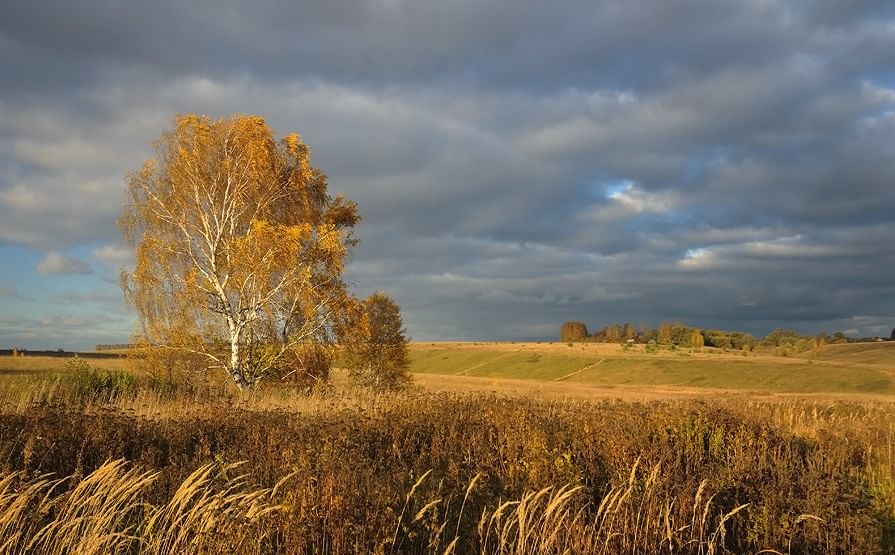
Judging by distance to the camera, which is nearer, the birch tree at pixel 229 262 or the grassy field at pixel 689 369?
the birch tree at pixel 229 262

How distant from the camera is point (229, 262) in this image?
21.6m

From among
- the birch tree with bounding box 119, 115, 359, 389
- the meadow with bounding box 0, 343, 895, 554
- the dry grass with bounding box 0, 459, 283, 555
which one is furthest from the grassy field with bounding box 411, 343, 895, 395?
the dry grass with bounding box 0, 459, 283, 555

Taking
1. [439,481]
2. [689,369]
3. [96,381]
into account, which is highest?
[96,381]

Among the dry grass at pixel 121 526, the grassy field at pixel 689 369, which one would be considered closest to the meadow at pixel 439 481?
the dry grass at pixel 121 526

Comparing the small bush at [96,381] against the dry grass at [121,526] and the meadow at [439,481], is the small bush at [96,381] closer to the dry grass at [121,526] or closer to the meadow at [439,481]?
the meadow at [439,481]

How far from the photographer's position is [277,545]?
17.1 feet

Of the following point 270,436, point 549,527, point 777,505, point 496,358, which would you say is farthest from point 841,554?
point 496,358

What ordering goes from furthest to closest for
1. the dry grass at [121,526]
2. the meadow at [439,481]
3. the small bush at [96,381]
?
the small bush at [96,381] < the meadow at [439,481] < the dry grass at [121,526]

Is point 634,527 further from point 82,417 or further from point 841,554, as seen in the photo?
point 82,417

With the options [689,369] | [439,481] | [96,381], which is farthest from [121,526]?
[689,369]

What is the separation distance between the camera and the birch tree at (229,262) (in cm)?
2183

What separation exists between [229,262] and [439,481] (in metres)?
15.8

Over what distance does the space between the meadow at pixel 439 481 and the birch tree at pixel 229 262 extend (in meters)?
7.04

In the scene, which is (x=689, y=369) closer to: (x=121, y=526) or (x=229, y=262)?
(x=229, y=262)
